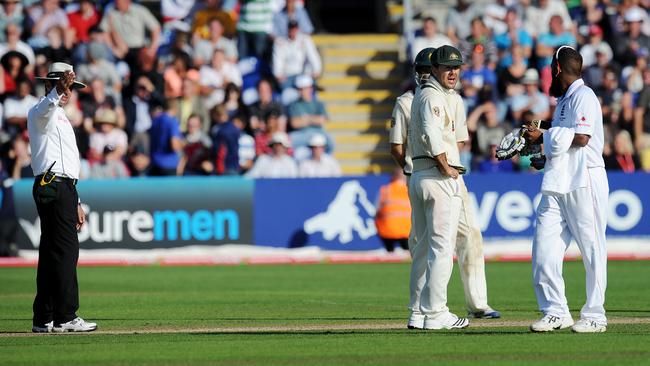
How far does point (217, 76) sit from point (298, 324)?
51.4 ft

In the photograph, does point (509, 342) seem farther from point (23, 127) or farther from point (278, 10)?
point (278, 10)

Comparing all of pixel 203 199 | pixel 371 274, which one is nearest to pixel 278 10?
pixel 203 199

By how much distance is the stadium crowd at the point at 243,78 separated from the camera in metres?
26.8

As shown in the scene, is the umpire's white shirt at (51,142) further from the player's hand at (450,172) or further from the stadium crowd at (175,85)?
the stadium crowd at (175,85)

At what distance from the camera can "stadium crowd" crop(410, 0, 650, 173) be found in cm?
2783

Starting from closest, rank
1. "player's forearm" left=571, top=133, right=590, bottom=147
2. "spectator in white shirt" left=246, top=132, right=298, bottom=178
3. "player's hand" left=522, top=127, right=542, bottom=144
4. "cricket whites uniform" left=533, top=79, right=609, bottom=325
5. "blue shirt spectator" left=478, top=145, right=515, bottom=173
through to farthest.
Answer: "player's forearm" left=571, top=133, right=590, bottom=147 < "cricket whites uniform" left=533, top=79, right=609, bottom=325 < "player's hand" left=522, top=127, right=542, bottom=144 < "spectator in white shirt" left=246, top=132, right=298, bottom=178 < "blue shirt spectator" left=478, top=145, right=515, bottom=173

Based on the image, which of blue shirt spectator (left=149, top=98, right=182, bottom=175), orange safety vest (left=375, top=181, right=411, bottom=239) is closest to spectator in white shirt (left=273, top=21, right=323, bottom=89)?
blue shirt spectator (left=149, top=98, right=182, bottom=175)

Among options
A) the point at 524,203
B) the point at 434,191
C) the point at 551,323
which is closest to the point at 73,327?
the point at 434,191

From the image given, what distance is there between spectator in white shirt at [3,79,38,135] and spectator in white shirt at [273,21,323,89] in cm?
524

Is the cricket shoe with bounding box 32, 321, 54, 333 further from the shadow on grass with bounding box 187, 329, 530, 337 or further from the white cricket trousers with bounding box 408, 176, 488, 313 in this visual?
the white cricket trousers with bounding box 408, 176, 488, 313

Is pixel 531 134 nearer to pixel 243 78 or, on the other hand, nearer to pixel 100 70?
pixel 100 70

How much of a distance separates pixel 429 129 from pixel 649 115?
17640 mm

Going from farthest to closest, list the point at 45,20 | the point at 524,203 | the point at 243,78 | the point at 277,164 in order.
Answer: the point at 243,78
the point at 45,20
the point at 277,164
the point at 524,203

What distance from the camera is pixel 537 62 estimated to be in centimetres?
2992
